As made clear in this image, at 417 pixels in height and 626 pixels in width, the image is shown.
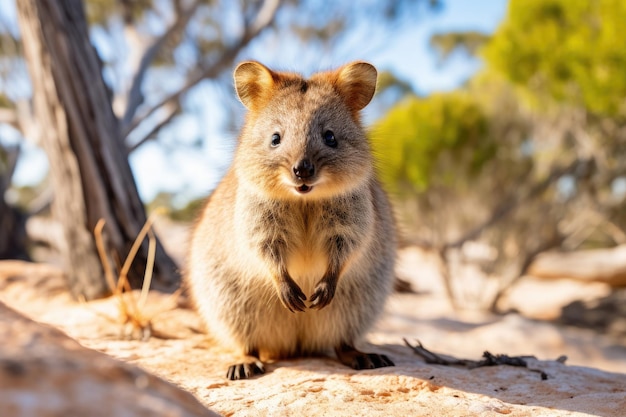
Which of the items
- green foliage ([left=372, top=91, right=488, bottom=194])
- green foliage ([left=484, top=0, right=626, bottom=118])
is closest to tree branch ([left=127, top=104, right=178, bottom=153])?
green foliage ([left=372, top=91, right=488, bottom=194])

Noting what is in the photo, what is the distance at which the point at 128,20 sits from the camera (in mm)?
11375

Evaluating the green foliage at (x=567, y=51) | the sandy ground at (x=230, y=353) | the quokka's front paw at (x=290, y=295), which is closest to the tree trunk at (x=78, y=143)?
the sandy ground at (x=230, y=353)

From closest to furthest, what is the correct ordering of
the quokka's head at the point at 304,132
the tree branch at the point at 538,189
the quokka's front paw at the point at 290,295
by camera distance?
the quokka's head at the point at 304,132 → the quokka's front paw at the point at 290,295 → the tree branch at the point at 538,189

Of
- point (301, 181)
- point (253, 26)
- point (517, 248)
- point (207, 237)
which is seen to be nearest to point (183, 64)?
point (253, 26)

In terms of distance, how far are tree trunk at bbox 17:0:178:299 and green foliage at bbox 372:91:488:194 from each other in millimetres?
10237

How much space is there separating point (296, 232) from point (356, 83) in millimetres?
1154

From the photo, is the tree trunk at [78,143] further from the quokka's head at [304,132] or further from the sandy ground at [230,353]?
Answer: the quokka's head at [304,132]

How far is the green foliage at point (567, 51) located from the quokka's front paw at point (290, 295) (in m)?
10.9

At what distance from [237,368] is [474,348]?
5.83 m

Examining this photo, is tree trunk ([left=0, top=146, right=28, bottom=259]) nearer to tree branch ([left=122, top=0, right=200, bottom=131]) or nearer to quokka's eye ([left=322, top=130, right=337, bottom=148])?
tree branch ([left=122, top=0, right=200, bottom=131])

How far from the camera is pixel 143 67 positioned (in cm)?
985

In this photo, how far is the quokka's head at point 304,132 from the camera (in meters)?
3.32

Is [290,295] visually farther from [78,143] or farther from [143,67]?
[143,67]

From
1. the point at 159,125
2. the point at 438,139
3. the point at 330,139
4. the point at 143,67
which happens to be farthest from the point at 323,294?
the point at 438,139
